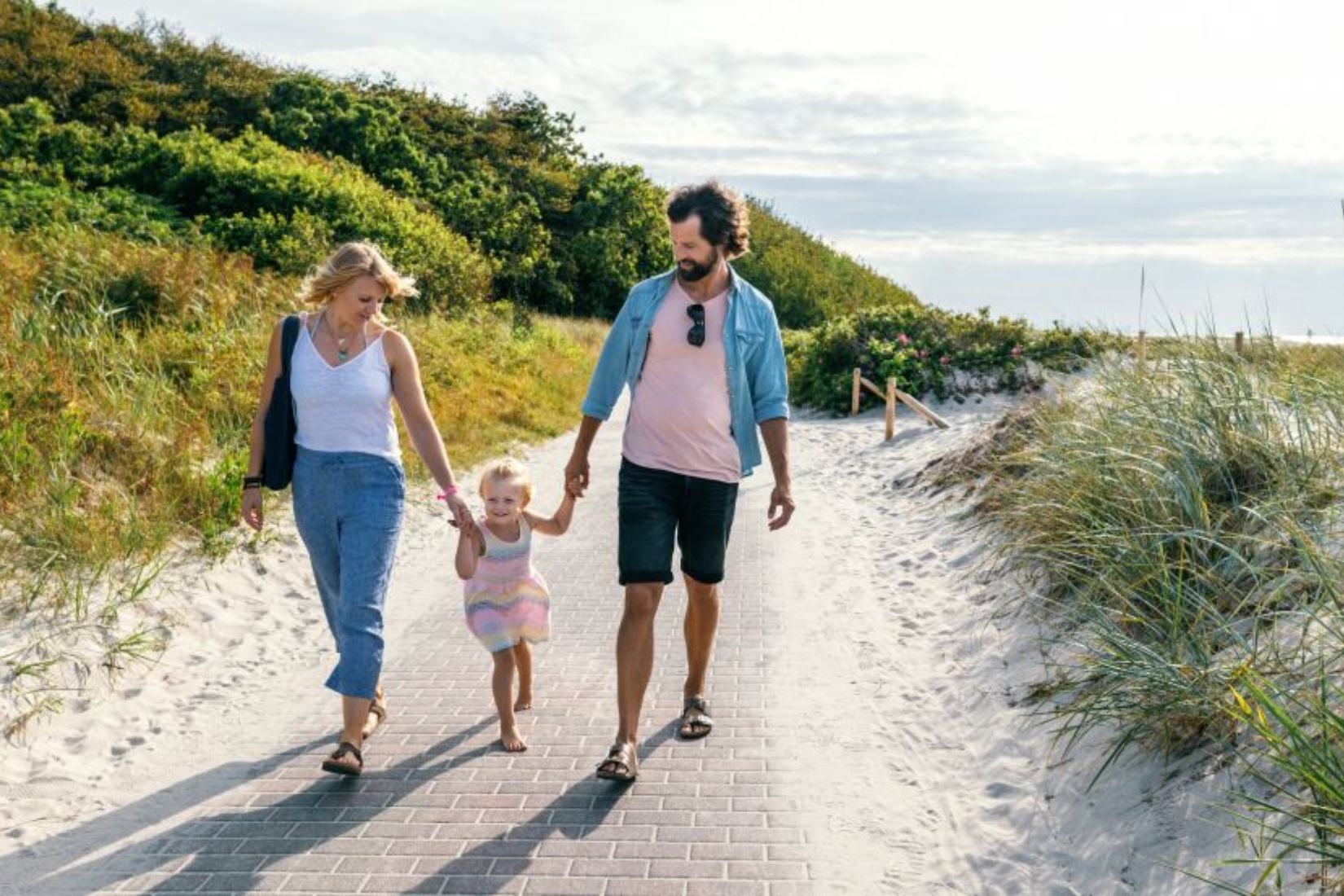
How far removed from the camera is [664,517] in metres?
5.24

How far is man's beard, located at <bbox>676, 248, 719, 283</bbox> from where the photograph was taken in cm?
503

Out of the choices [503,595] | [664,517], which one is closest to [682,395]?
[664,517]

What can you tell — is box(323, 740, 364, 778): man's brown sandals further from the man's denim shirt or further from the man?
the man's denim shirt

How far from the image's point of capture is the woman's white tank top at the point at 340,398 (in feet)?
16.7

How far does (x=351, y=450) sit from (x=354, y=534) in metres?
0.35

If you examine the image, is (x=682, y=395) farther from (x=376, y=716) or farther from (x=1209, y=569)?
(x=1209, y=569)

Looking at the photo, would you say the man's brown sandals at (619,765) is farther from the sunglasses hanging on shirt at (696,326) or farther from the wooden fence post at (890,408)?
the wooden fence post at (890,408)

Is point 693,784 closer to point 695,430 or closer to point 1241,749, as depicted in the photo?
point 695,430

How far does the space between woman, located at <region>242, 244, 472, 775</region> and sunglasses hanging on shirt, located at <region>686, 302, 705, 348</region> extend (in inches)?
44.3

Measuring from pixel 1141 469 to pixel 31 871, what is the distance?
5461mm

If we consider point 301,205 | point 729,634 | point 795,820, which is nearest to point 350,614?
point 795,820

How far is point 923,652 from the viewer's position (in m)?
7.46

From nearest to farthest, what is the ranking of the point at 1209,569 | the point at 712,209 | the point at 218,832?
the point at 218,832 < the point at 712,209 < the point at 1209,569

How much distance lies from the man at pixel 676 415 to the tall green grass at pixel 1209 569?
5.68 feet
